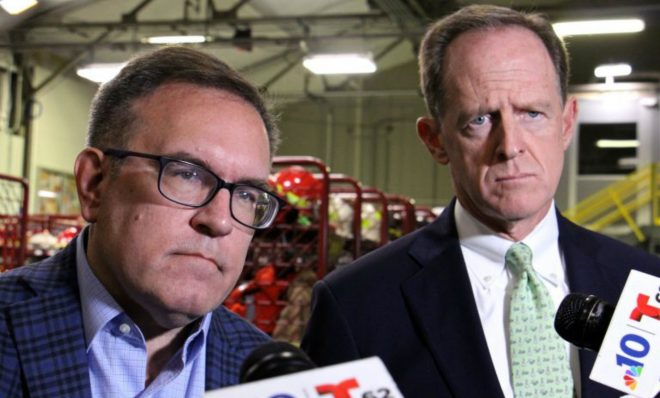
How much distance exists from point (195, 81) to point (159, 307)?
392 mm

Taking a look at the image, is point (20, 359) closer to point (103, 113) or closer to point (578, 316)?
point (103, 113)

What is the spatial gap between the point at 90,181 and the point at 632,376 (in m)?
0.93

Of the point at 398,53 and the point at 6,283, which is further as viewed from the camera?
the point at 398,53

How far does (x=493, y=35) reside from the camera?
1980 mm

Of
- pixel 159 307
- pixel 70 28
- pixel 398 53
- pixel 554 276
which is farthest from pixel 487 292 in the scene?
pixel 398 53

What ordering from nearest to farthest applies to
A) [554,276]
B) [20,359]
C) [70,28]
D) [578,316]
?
[578,316] → [20,359] → [554,276] → [70,28]

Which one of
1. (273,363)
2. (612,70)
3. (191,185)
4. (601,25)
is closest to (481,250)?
(191,185)

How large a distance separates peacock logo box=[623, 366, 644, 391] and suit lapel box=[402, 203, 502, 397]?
1.66ft

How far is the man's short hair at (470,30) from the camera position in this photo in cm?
200

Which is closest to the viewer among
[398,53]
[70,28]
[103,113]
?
[103,113]

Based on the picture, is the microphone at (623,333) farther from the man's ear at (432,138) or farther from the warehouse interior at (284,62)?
Result: the warehouse interior at (284,62)

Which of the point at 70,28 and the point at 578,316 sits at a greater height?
the point at 70,28

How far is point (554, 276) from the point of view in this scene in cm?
191

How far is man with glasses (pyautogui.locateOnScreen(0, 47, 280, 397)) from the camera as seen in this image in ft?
4.56
